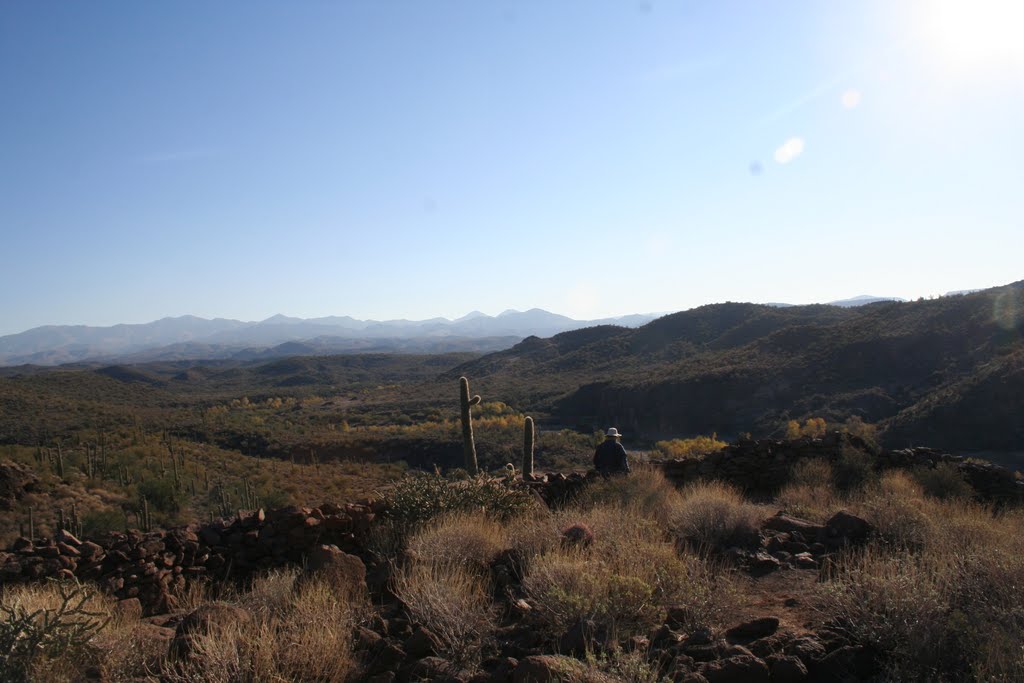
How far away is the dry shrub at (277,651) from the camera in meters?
4.19

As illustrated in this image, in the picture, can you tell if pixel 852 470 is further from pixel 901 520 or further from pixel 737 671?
pixel 737 671

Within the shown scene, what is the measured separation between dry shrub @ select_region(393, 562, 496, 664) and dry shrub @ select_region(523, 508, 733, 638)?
18.2 inches

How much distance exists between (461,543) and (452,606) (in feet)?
5.49

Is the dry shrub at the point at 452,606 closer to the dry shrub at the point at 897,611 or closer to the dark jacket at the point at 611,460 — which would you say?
the dry shrub at the point at 897,611

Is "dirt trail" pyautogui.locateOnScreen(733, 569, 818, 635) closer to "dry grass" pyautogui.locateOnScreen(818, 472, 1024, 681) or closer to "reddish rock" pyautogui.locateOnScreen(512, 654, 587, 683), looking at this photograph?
"dry grass" pyautogui.locateOnScreen(818, 472, 1024, 681)

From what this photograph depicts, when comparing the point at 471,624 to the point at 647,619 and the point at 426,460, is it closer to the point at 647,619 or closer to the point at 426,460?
the point at 647,619

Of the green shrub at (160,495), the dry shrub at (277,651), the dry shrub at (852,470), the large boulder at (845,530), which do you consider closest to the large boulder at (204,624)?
the dry shrub at (277,651)

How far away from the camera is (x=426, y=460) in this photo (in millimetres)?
37438

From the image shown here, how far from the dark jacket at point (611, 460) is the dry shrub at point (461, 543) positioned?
181 inches

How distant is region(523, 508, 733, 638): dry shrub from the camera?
479 centimetres

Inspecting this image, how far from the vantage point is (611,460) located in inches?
465

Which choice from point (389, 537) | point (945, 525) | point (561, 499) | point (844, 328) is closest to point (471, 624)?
point (389, 537)

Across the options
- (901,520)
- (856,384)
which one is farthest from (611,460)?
(856,384)

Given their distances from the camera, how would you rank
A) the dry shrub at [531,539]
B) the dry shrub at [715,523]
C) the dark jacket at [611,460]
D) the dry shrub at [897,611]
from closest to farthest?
the dry shrub at [897,611]
the dry shrub at [531,539]
the dry shrub at [715,523]
the dark jacket at [611,460]
